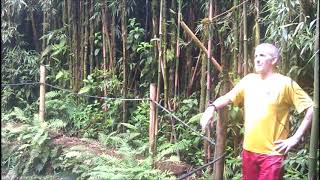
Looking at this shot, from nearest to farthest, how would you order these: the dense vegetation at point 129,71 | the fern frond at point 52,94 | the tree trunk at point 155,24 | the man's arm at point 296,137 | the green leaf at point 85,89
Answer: the man's arm at point 296,137
the dense vegetation at point 129,71
the tree trunk at point 155,24
the green leaf at point 85,89
the fern frond at point 52,94

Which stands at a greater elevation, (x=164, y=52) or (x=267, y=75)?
(x=164, y=52)

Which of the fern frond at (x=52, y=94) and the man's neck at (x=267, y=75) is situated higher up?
the man's neck at (x=267, y=75)

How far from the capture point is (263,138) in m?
2.61

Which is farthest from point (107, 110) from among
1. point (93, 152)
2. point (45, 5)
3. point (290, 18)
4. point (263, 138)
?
point (263, 138)

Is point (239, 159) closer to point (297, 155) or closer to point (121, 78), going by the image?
point (297, 155)

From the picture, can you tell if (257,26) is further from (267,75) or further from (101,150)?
(101,150)

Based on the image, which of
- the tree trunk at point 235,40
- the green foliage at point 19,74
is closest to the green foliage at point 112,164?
the tree trunk at point 235,40

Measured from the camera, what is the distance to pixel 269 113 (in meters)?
2.58

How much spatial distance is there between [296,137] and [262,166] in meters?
0.30

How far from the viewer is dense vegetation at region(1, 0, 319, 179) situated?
3.97 metres

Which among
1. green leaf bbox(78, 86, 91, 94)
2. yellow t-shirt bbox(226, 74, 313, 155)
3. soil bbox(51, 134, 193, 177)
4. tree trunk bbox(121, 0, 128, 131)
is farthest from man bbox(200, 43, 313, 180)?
green leaf bbox(78, 86, 91, 94)

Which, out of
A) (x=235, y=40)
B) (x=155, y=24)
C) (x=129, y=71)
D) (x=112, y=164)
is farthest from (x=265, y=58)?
(x=129, y=71)

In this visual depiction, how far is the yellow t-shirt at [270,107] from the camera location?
2529mm

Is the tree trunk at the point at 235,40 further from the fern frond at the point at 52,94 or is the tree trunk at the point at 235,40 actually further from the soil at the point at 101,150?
the fern frond at the point at 52,94
